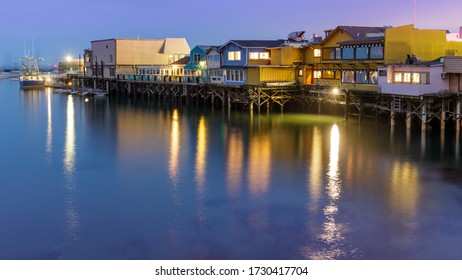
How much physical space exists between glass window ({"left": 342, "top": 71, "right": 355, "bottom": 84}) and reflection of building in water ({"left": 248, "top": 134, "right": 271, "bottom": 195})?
11.0 m

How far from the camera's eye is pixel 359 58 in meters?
41.7

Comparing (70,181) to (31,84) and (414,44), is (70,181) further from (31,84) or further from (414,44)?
(31,84)

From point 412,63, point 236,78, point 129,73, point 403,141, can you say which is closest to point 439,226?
point 403,141

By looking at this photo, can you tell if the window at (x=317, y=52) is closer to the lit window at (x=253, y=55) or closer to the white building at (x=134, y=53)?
the lit window at (x=253, y=55)

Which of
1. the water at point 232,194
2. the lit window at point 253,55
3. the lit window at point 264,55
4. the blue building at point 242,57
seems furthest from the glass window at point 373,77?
the lit window at point 253,55

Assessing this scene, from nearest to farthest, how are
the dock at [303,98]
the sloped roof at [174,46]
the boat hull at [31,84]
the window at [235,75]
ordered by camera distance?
the dock at [303,98] < the window at [235,75] < the sloped roof at [174,46] < the boat hull at [31,84]

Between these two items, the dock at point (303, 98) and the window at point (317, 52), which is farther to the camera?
the window at point (317, 52)

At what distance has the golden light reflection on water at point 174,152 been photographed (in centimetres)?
2420

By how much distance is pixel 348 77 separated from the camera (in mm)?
43344

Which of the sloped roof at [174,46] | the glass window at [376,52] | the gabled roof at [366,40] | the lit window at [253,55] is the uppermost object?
the sloped roof at [174,46]

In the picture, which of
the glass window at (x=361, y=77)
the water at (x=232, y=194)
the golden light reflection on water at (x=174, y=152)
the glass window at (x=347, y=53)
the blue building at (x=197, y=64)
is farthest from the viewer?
the blue building at (x=197, y=64)

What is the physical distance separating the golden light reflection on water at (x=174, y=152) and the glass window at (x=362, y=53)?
14442mm

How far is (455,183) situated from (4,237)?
54.5 ft

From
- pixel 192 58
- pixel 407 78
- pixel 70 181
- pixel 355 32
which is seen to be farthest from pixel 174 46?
pixel 70 181
